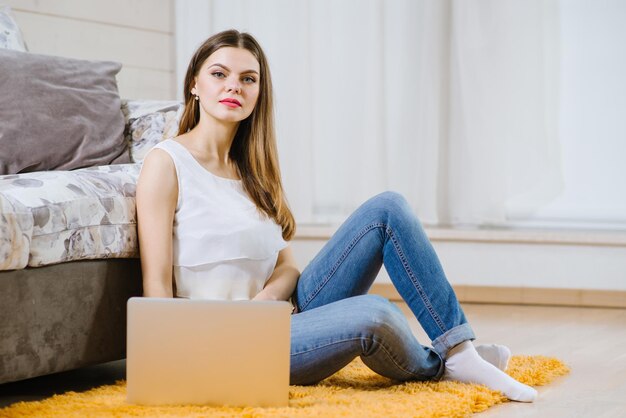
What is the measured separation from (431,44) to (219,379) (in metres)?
Result: 2.27

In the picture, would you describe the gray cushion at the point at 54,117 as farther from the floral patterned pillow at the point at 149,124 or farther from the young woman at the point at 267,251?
the young woman at the point at 267,251

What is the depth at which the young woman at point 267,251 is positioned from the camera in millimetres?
1792

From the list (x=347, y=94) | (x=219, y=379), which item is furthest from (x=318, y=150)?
(x=219, y=379)

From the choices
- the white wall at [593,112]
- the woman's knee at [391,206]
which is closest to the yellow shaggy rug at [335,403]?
the woman's knee at [391,206]

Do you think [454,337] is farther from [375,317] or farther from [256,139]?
[256,139]

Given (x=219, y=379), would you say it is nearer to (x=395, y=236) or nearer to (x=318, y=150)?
(x=395, y=236)

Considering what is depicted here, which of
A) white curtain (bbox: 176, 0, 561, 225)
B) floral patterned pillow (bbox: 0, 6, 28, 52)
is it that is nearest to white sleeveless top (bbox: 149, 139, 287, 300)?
floral patterned pillow (bbox: 0, 6, 28, 52)

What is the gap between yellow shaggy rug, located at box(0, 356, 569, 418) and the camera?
158cm

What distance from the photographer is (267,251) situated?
193 cm

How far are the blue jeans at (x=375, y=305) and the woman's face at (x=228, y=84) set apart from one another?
34 centimetres

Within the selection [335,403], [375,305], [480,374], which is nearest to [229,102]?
[375,305]

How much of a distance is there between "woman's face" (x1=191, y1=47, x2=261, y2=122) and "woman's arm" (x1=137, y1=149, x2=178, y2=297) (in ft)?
0.54

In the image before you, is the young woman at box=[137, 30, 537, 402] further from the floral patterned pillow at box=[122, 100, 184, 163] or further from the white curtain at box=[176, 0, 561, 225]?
the white curtain at box=[176, 0, 561, 225]

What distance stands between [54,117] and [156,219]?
52 cm
